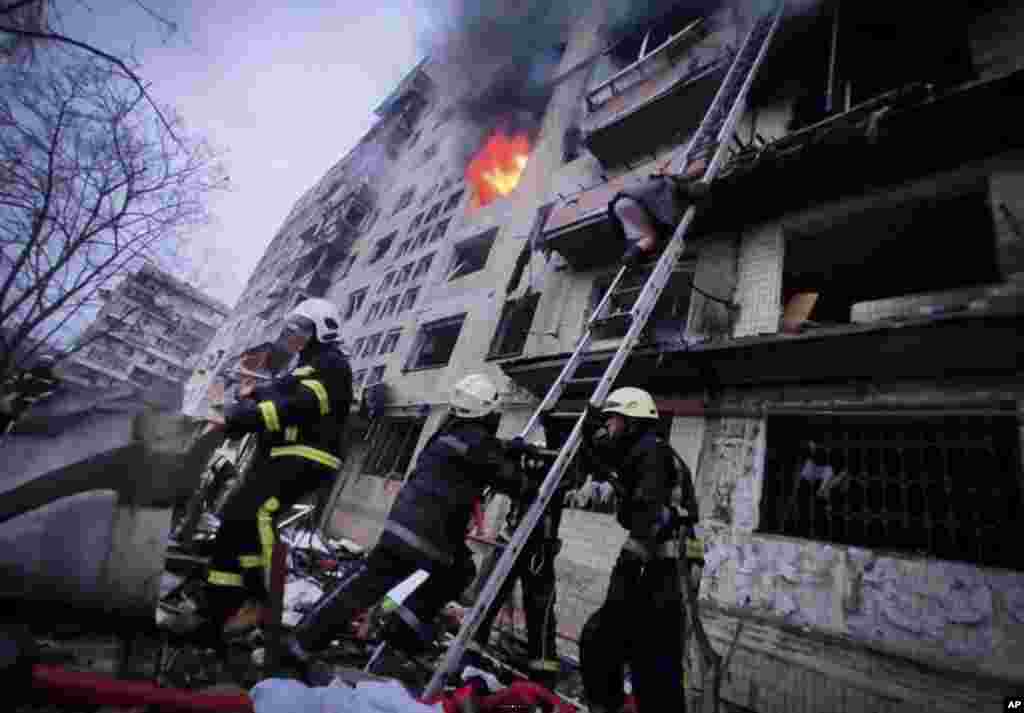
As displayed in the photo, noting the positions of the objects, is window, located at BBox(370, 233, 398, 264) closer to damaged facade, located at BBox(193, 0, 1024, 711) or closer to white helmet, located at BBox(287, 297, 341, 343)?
damaged facade, located at BBox(193, 0, 1024, 711)

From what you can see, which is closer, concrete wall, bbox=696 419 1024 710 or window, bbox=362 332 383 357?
concrete wall, bbox=696 419 1024 710

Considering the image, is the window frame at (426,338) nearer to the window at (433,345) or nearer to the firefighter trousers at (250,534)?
the window at (433,345)

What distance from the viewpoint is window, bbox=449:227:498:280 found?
15.0m

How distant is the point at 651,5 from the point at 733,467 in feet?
42.6

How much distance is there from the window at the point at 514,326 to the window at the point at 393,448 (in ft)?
10.3

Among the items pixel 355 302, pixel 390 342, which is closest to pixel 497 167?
pixel 390 342

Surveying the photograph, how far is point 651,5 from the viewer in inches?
491

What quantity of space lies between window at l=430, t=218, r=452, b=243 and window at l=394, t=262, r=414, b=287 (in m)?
1.37

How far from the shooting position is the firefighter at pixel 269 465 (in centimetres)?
271

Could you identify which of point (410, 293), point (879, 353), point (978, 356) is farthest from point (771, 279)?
point (410, 293)

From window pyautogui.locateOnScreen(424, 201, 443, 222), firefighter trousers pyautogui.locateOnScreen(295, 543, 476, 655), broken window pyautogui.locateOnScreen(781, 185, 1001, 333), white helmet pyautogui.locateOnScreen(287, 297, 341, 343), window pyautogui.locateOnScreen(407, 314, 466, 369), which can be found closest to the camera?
firefighter trousers pyautogui.locateOnScreen(295, 543, 476, 655)

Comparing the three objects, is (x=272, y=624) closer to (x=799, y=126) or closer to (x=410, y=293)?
(x=799, y=126)

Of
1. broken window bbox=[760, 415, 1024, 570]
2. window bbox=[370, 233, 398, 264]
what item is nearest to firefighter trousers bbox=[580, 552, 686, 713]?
broken window bbox=[760, 415, 1024, 570]

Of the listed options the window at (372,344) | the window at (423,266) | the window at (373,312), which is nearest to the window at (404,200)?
the window at (423,266)
